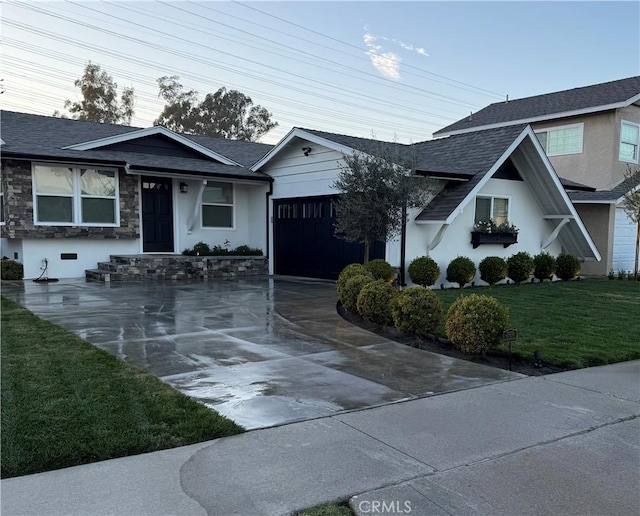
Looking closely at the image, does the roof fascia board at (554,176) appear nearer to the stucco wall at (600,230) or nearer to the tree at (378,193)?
the stucco wall at (600,230)

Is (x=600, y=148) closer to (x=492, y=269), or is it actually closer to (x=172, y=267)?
(x=492, y=269)

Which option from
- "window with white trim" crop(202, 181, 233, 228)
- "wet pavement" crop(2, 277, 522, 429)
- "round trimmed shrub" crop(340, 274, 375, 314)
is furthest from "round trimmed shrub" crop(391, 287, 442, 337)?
"window with white trim" crop(202, 181, 233, 228)

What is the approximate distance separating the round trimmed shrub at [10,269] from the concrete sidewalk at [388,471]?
40.1ft

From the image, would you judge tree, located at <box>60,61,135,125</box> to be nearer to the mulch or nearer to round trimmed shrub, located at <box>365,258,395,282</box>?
round trimmed shrub, located at <box>365,258,395,282</box>

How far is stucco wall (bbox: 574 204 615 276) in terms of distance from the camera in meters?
18.2

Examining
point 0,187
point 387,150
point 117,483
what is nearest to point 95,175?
point 0,187

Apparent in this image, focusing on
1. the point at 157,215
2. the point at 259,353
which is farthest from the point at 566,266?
the point at 157,215

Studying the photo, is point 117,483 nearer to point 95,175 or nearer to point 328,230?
point 328,230

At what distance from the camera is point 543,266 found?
50.8ft

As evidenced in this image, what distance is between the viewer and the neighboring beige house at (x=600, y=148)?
60.1 feet

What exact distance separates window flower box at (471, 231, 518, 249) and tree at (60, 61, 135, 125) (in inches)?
1383

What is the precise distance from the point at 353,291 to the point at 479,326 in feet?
9.67

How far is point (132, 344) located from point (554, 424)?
5.03 metres

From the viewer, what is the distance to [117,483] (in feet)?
10.1
